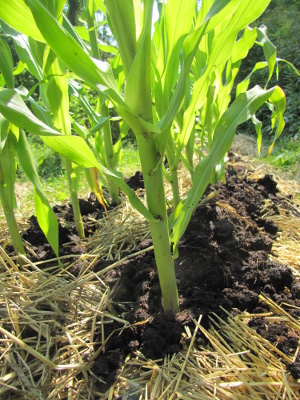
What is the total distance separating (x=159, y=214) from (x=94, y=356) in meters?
Result: 0.38

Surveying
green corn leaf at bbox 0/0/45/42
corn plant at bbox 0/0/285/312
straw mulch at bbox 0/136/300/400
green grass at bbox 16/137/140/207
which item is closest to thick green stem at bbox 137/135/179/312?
corn plant at bbox 0/0/285/312

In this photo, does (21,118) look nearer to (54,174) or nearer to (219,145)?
(219,145)

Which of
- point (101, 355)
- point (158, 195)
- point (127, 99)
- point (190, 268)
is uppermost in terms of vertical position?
point (127, 99)

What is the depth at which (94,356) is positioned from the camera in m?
0.80

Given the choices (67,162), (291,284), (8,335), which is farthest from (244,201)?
(8,335)

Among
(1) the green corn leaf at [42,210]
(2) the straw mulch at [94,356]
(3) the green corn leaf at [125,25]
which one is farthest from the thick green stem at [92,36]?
(2) the straw mulch at [94,356]

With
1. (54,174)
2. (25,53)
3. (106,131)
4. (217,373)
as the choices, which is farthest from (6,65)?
(54,174)

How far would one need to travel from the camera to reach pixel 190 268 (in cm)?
105

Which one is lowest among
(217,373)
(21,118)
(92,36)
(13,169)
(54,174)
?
(217,373)

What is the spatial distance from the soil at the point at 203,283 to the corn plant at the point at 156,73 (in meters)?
0.09

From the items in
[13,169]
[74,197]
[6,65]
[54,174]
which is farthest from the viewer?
[54,174]

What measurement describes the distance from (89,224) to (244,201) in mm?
756

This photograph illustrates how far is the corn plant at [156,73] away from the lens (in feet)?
2.09

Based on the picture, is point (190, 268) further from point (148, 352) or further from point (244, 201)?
point (244, 201)
